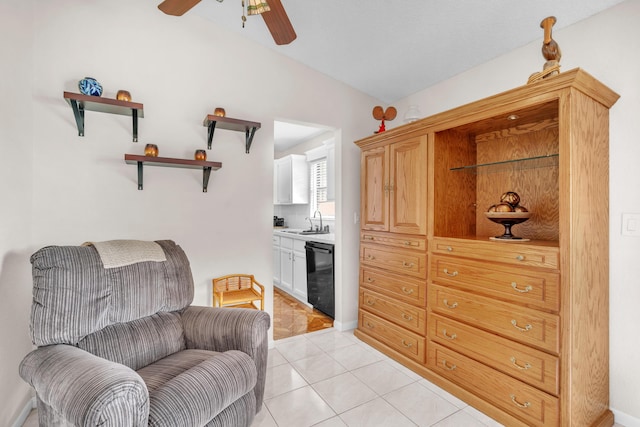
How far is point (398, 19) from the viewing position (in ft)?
6.93

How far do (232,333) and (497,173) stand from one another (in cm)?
216

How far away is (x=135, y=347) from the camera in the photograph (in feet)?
5.19

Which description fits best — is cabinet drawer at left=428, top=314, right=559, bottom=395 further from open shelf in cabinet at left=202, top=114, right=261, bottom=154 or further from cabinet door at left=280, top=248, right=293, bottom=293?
cabinet door at left=280, top=248, right=293, bottom=293

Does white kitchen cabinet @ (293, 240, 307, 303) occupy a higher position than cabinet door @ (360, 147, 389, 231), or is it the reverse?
cabinet door @ (360, 147, 389, 231)

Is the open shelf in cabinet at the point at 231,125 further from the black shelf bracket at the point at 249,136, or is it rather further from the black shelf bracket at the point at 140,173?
the black shelf bracket at the point at 140,173

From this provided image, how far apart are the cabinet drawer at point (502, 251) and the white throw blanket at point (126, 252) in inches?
73.1

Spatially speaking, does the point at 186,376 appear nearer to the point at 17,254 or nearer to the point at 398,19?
the point at 17,254

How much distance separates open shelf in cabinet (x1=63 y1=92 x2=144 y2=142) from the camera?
1.93 meters

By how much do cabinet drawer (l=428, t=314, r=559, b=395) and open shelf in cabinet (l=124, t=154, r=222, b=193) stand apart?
200 cm

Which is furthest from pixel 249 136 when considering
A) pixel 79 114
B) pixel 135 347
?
pixel 135 347

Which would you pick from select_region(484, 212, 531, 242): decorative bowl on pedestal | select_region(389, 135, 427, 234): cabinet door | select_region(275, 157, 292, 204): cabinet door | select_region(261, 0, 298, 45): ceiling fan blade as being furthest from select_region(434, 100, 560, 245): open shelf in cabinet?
select_region(275, 157, 292, 204): cabinet door

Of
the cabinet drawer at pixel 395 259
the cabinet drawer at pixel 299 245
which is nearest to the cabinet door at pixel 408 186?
the cabinet drawer at pixel 395 259

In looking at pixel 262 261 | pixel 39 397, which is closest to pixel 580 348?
pixel 262 261

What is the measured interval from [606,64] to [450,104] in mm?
1053
